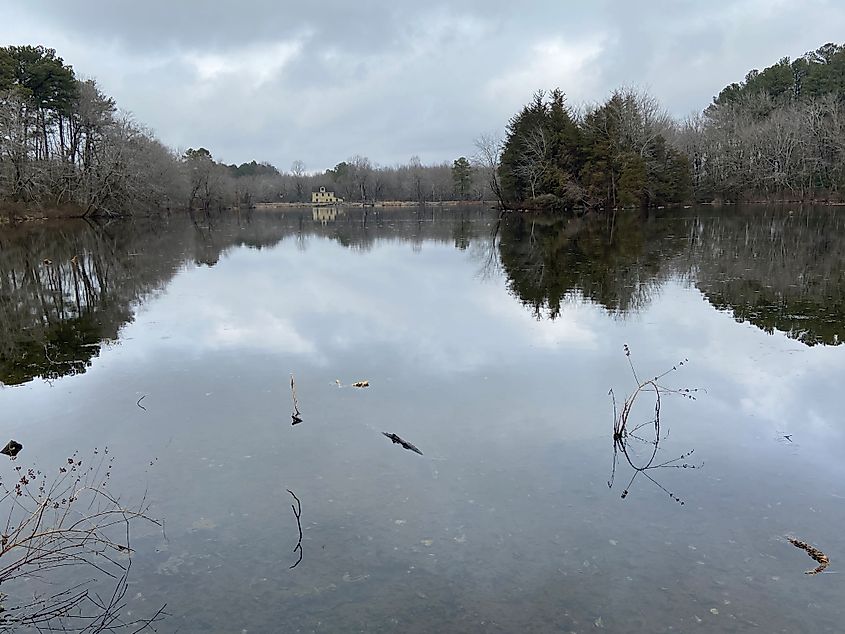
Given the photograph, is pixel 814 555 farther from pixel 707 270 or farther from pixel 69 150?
pixel 69 150

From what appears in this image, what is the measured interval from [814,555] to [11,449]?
7016mm

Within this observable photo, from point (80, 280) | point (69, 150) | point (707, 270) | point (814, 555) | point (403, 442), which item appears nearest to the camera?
point (814, 555)

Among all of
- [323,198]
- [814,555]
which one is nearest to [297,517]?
[814,555]

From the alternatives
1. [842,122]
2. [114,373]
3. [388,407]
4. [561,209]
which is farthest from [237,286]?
[842,122]

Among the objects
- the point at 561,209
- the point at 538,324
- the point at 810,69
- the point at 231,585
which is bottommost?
the point at 231,585

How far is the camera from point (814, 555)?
4215 millimetres

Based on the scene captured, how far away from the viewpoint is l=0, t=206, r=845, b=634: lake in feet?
12.9

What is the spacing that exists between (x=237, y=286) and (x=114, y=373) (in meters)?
7.46

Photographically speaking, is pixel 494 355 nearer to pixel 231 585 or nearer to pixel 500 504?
pixel 500 504

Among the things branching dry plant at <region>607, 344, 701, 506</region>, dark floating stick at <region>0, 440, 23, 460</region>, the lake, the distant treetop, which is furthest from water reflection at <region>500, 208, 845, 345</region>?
the distant treetop

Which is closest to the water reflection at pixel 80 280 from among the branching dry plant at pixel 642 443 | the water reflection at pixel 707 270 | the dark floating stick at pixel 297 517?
the dark floating stick at pixel 297 517

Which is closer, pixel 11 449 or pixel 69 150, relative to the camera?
→ pixel 11 449

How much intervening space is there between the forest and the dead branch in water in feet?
158

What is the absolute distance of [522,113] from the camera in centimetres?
5453
